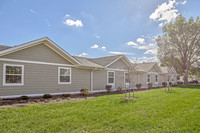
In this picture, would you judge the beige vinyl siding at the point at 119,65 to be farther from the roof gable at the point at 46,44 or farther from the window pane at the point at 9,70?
the window pane at the point at 9,70

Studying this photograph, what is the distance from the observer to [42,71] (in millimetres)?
10367

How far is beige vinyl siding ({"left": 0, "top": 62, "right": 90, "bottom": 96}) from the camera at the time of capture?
29.8 feet

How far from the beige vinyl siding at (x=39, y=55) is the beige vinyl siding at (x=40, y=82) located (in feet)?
1.62

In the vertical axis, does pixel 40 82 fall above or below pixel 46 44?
below

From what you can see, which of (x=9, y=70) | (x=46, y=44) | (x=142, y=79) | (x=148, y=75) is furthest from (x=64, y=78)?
(x=148, y=75)

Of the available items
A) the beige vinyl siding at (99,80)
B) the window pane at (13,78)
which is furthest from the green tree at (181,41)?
the window pane at (13,78)

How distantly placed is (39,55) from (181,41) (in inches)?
1197

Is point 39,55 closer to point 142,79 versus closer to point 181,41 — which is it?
point 142,79

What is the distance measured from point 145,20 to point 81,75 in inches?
405

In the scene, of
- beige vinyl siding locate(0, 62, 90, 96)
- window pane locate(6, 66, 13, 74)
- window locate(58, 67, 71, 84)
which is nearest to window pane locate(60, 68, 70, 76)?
window locate(58, 67, 71, 84)

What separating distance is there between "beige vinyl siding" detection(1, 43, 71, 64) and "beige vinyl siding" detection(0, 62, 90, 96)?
49cm

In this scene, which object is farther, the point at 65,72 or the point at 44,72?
the point at 65,72

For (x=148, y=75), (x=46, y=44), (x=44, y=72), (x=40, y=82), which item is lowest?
(x=40, y=82)

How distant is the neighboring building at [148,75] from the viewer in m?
20.8
